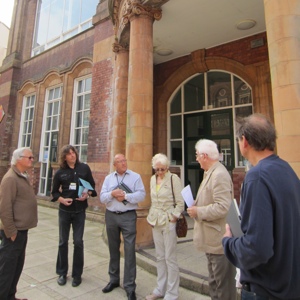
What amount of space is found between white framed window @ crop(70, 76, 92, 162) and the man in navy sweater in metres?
8.36

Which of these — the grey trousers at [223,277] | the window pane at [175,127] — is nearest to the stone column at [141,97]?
the grey trousers at [223,277]

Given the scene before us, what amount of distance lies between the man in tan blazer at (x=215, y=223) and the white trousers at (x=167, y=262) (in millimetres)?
604

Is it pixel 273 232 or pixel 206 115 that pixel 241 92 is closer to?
pixel 206 115

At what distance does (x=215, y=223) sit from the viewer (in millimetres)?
2217

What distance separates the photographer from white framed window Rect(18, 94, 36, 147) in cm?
1217

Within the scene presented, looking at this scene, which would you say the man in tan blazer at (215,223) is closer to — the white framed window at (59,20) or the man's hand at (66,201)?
the man's hand at (66,201)

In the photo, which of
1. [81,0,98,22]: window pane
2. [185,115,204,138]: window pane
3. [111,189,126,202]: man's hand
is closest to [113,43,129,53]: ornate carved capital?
[185,115,204,138]: window pane

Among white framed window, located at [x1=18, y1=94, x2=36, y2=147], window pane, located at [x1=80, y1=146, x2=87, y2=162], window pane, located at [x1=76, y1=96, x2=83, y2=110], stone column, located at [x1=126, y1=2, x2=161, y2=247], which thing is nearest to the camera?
stone column, located at [x1=126, y1=2, x2=161, y2=247]

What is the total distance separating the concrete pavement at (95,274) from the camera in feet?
9.87

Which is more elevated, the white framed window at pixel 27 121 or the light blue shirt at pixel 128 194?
the white framed window at pixel 27 121

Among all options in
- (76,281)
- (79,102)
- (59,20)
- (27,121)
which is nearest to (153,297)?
(76,281)

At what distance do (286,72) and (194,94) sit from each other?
515cm

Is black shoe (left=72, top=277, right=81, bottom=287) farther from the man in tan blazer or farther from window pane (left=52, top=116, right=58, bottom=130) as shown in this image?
window pane (left=52, top=116, right=58, bottom=130)

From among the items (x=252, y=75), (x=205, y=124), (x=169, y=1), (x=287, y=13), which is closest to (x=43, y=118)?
(x=205, y=124)
